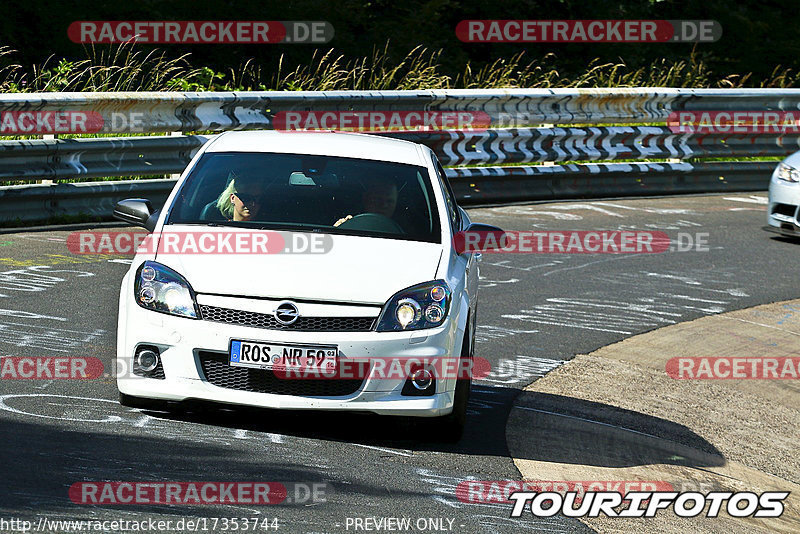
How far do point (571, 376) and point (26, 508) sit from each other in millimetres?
4753

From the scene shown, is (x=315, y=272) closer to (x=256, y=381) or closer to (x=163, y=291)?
(x=256, y=381)

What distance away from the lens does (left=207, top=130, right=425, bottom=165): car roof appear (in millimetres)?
8062

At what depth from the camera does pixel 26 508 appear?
523 cm

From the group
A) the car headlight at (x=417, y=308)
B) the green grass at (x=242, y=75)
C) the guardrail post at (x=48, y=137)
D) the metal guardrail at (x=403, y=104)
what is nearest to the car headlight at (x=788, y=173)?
the metal guardrail at (x=403, y=104)

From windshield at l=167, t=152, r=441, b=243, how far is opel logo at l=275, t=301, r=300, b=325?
875mm

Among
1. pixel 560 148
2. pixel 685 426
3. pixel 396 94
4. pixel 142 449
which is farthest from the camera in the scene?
pixel 560 148

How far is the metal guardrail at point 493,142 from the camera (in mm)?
13070

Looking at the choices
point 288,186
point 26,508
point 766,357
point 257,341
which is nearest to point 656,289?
point 766,357

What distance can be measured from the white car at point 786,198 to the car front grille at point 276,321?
973cm

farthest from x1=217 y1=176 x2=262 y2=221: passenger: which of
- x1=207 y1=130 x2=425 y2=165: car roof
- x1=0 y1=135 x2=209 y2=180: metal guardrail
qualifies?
x1=0 y1=135 x2=209 y2=180: metal guardrail

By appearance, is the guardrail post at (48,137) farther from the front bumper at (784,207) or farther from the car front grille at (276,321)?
the front bumper at (784,207)

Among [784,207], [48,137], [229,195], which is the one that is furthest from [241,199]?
[784,207]

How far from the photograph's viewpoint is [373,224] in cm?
755

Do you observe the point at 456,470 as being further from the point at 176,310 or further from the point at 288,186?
the point at 288,186
